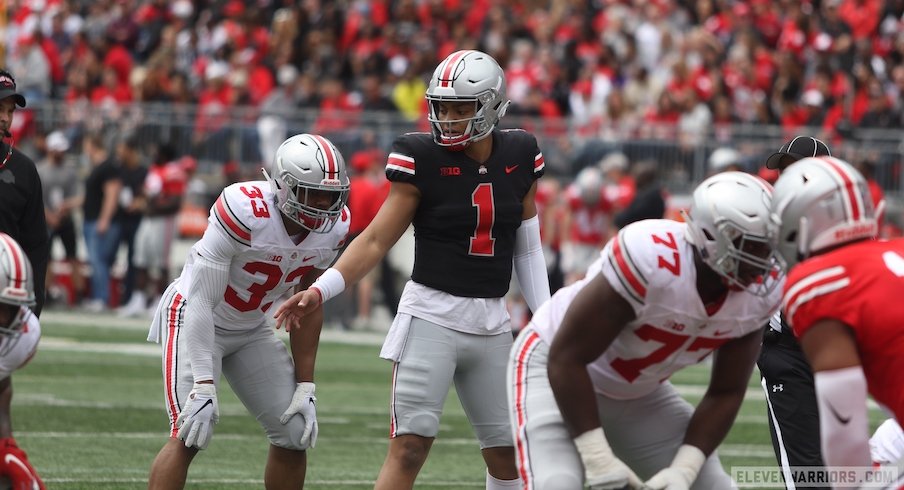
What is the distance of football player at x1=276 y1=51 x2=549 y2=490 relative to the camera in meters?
5.61

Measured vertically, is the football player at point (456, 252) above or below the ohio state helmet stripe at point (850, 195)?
below

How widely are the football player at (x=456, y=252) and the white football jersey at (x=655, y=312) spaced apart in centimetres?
89

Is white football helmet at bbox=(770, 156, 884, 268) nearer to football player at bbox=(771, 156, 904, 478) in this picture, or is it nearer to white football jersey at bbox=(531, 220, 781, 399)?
football player at bbox=(771, 156, 904, 478)

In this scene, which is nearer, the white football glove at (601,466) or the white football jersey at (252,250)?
the white football glove at (601,466)

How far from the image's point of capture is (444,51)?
744 inches

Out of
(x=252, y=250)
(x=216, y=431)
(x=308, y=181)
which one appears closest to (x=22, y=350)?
(x=252, y=250)

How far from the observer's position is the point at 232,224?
5730 millimetres

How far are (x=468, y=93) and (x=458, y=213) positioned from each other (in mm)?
464

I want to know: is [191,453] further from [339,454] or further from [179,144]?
[179,144]

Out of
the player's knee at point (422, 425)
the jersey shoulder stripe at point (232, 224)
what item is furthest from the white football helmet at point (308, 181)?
the player's knee at point (422, 425)

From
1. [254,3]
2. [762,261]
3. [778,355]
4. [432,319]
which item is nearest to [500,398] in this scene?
[432,319]

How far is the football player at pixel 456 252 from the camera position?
5613mm

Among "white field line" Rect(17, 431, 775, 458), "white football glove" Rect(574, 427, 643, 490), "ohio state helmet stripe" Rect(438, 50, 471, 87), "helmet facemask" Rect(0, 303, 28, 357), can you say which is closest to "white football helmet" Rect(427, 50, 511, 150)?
"ohio state helmet stripe" Rect(438, 50, 471, 87)

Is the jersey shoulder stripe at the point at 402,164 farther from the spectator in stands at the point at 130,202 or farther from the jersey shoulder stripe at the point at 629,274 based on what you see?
the spectator in stands at the point at 130,202
